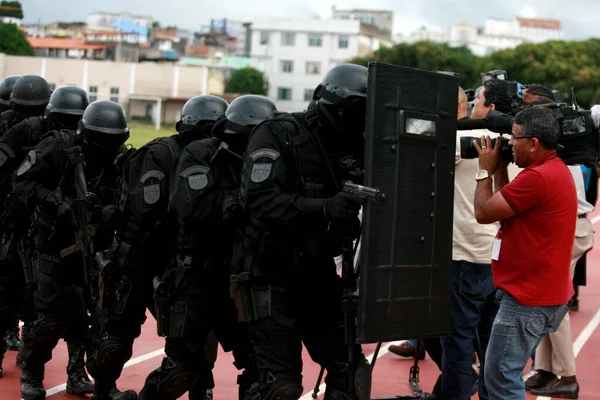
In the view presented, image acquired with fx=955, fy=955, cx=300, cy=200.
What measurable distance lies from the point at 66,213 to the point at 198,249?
138 cm

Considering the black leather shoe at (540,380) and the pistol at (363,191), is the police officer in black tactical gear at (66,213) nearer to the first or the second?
the pistol at (363,191)

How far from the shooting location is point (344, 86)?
16.7ft

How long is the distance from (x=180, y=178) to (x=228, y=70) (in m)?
111

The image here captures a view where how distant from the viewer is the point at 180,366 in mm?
5711

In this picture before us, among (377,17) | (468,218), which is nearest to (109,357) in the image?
(468,218)

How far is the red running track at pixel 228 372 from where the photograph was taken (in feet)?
24.3

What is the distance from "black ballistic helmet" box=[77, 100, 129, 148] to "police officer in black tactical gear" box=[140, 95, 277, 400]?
109 centimetres

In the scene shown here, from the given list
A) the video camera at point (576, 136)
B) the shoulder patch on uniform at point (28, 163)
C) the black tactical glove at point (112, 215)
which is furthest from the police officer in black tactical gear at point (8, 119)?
the video camera at point (576, 136)

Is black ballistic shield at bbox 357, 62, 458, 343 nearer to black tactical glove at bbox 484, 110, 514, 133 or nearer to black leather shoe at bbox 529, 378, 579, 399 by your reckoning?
black tactical glove at bbox 484, 110, 514, 133

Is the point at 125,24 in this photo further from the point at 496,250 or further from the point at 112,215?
the point at 496,250

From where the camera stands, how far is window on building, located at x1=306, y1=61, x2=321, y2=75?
108m

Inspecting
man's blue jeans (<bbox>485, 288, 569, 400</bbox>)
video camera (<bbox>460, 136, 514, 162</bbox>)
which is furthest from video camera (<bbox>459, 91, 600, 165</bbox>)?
man's blue jeans (<bbox>485, 288, 569, 400</bbox>)

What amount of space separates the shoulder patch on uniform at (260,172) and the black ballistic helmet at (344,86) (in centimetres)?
49

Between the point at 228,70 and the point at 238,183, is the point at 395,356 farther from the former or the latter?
the point at 228,70
